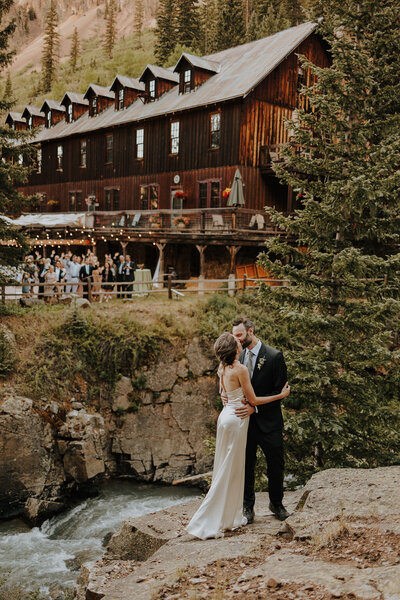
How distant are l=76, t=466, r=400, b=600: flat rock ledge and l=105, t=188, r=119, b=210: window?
30436 millimetres

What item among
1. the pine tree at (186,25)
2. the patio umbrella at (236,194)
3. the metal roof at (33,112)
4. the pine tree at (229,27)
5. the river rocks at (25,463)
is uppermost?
the pine tree at (186,25)

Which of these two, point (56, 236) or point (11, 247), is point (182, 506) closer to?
point (11, 247)

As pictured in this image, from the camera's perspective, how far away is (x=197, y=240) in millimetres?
24328

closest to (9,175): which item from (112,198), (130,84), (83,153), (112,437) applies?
(112,437)

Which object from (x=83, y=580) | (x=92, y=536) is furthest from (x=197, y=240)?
(x=83, y=580)

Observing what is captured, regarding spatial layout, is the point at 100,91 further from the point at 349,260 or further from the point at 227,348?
the point at 227,348

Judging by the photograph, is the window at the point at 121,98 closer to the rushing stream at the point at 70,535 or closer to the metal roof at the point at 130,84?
the metal roof at the point at 130,84

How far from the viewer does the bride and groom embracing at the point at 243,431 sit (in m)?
5.91

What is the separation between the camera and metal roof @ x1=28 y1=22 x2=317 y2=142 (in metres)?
26.9

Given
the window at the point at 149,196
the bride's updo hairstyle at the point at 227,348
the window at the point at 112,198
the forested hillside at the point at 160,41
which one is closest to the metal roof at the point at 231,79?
the window at the point at 149,196

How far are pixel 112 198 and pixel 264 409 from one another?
31.6 m

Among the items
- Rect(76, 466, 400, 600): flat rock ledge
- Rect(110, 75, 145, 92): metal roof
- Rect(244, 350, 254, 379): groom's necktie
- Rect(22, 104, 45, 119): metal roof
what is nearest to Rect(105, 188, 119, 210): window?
Rect(110, 75, 145, 92): metal roof

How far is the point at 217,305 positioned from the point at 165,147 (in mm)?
15045

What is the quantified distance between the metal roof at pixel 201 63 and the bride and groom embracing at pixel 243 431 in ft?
90.2
